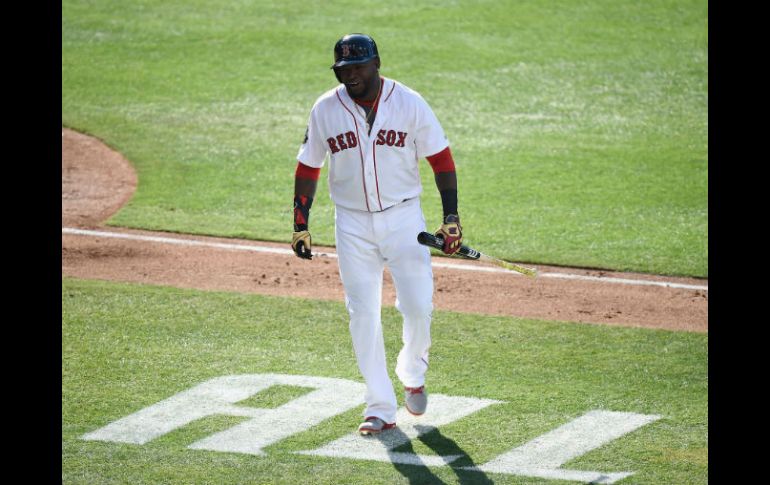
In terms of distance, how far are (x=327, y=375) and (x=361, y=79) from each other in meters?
2.00

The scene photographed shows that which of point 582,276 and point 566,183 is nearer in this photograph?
point 582,276

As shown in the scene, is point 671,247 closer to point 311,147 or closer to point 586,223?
point 586,223

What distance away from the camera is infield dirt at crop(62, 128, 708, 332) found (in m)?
8.56

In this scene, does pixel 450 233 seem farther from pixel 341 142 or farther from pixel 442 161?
pixel 341 142

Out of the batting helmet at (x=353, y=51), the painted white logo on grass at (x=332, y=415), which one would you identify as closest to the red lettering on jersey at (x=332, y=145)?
the batting helmet at (x=353, y=51)

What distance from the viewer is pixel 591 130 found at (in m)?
13.8

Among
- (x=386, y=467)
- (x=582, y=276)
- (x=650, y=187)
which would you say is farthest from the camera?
(x=650, y=187)

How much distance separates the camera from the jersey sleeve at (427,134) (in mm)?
6227

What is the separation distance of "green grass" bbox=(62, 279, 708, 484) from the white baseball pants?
0.31 m

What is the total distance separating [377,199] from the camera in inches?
244

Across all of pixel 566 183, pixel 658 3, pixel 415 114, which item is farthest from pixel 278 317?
pixel 658 3

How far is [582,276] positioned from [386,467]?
4.21 meters

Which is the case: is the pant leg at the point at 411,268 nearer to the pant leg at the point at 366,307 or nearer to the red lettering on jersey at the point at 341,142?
the pant leg at the point at 366,307
